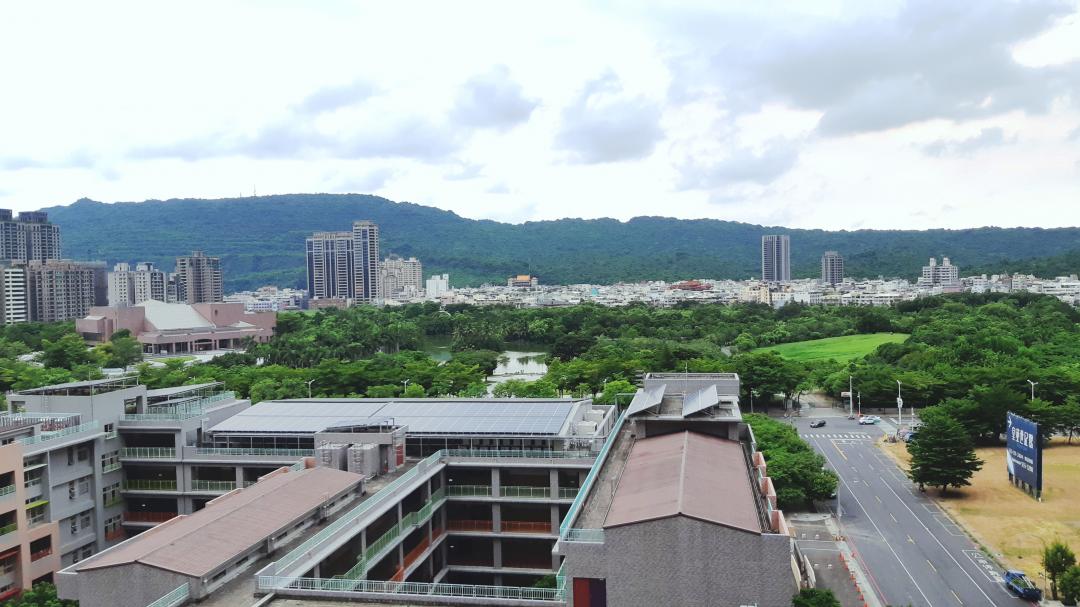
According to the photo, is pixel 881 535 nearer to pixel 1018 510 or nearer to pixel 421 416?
pixel 1018 510

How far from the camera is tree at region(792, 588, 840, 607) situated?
1334cm

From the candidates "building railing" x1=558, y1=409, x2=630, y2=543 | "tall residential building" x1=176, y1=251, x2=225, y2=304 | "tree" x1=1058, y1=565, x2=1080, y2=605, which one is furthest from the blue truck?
"tall residential building" x1=176, y1=251, x2=225, y2=304

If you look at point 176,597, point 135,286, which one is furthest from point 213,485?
point 135,286

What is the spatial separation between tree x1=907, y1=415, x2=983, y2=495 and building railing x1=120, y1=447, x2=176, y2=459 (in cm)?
2753

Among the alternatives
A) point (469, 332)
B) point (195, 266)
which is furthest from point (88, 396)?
point (195, 266)

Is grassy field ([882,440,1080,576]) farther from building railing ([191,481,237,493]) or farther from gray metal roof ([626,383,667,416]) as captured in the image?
building railing ([191,481,237,493])

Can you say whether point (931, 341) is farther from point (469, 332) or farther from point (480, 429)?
point (480, 429)

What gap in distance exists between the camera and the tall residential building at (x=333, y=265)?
625ft

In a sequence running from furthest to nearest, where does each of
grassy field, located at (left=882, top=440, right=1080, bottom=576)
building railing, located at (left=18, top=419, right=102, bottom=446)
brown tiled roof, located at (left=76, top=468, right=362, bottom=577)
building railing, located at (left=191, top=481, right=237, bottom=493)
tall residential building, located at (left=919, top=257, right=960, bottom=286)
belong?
tall residential building, located at (left=919, top=257, right=960, bottom=286)
grassy field, located at (left=882, top=440, right=1080, bottom=576)
building railing, located at (left=191, top=481, right=237, bottom=493)
building railing, located at (left=18, top=419, right=102, bottom=446)
brown tiled roof, located at (left=76, top=468, right=362, bottom=577)

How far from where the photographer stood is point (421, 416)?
24969 millimetres

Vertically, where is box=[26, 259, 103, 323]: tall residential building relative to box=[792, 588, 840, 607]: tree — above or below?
above

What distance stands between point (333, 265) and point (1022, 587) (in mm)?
180425

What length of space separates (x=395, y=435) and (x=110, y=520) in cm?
966

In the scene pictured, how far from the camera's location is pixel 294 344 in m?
76.5
